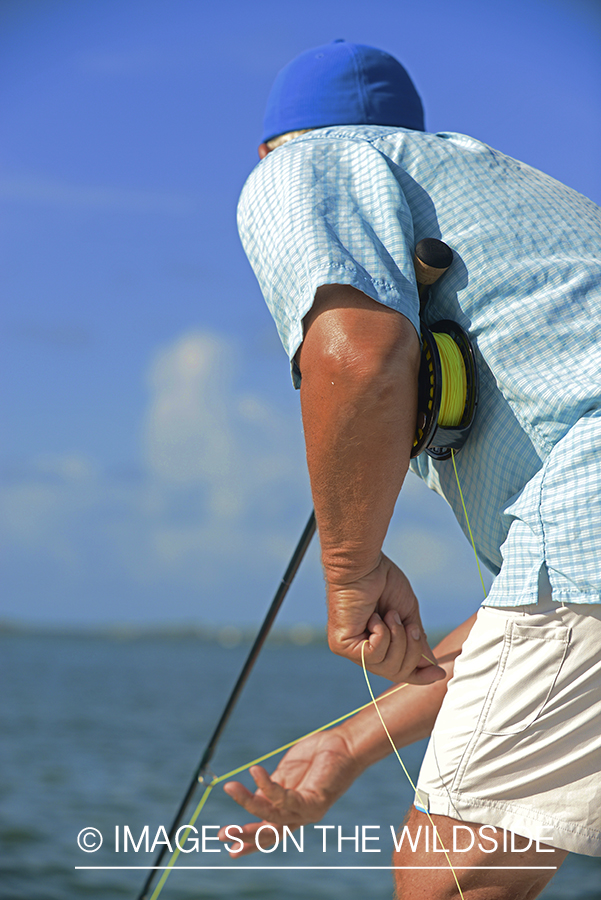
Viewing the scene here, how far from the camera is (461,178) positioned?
1487 mm

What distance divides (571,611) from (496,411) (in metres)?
0.36

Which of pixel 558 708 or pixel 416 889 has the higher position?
pixel 558 708

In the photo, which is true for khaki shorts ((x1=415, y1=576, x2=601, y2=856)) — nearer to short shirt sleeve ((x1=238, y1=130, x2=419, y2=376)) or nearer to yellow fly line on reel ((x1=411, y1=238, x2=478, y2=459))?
yellow fly line on reel ((x1=411, y1=238, x2=478, y2=459))

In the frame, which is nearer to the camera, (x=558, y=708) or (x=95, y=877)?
(x=558, y=708)

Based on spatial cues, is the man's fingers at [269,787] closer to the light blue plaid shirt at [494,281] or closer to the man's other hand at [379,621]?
the man's other hand at [379,621]

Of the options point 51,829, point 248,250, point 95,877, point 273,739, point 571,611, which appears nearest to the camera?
point 571,611

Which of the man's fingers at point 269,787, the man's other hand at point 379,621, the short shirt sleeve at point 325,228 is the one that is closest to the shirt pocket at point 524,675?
the man's other hand at point 379,621

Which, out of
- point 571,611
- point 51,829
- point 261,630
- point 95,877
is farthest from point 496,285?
point 51,829

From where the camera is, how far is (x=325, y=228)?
1400 mm

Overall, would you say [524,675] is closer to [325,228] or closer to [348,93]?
[325,228]

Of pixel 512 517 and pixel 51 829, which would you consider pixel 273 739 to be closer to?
pixel 51 829

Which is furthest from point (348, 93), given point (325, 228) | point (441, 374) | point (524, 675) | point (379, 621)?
point (524, 675)

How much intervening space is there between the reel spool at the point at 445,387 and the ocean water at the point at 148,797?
1971mm

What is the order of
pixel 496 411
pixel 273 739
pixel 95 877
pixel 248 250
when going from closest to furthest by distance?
pixel 496 411
pixel 248 250
pixel 95 877
pixel 273 739
